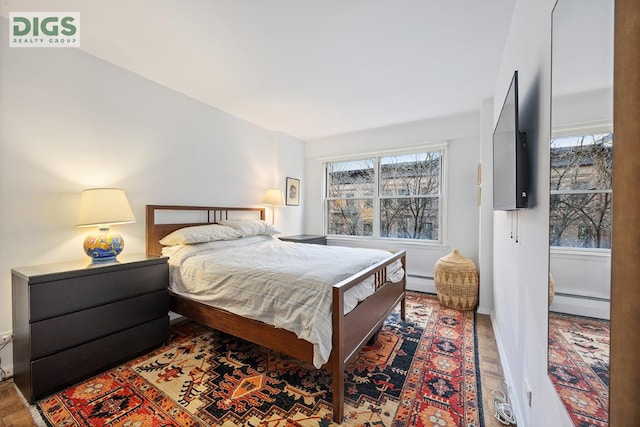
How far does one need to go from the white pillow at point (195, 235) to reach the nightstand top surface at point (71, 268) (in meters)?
0.38

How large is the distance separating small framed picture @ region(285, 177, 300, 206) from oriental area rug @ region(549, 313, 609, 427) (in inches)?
157

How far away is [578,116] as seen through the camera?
2.29 feet

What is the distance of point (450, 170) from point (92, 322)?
420 centimetres

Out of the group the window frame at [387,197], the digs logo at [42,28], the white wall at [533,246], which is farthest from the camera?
the window frame at [387,197]

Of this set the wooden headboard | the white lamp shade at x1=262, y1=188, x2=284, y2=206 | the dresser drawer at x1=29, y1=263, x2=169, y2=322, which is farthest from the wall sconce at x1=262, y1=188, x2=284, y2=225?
the dresser drawer at x1=29, y1=263, x2=169, y2=322

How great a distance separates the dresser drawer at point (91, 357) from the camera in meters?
1.66

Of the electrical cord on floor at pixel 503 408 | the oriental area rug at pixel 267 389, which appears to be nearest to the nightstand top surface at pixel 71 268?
the oriental area rug at pixel 267 389

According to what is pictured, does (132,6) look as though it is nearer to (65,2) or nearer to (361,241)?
(65,2)

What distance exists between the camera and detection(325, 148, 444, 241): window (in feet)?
13.0

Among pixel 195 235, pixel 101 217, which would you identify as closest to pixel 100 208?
pixel 101 217

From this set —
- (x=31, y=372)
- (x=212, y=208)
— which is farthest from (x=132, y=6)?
(x=31, y=372)

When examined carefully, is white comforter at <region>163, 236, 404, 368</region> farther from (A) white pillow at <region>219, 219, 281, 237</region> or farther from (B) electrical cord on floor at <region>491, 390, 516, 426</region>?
(B) electrical cord on floor at <region>491, 390, 516, 426</region>

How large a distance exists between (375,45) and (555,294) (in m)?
2.10

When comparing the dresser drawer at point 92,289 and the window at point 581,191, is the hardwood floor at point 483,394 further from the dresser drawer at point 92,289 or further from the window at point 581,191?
the window at point 581,191
